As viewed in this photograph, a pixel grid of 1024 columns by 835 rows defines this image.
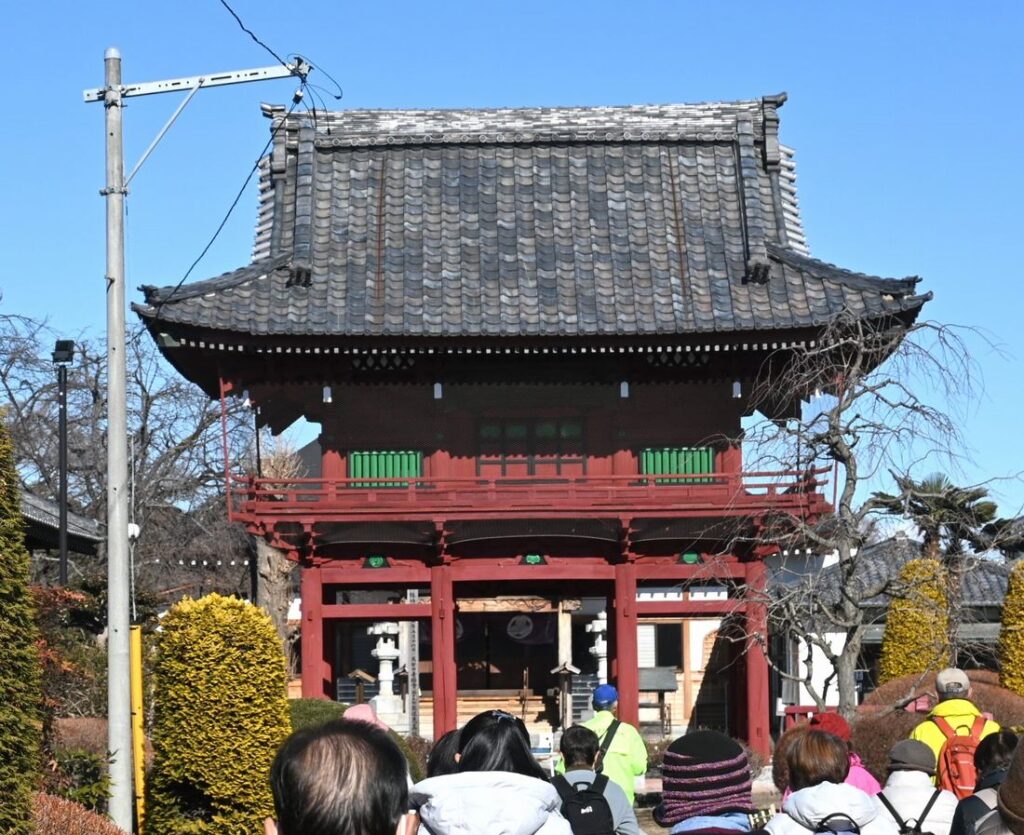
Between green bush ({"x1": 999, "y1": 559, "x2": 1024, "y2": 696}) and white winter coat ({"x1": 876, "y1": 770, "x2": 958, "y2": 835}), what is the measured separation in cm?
1897

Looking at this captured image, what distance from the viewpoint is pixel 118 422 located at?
1452cm

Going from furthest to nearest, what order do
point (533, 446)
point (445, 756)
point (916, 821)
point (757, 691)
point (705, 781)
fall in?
point (533, 446) → point (757, 691) → point (916, 821) → point (445, 756) → point (705, 781)

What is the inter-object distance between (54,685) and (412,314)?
9.43 meters

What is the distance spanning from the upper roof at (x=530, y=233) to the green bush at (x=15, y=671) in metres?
15.7

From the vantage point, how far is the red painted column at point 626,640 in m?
27.5

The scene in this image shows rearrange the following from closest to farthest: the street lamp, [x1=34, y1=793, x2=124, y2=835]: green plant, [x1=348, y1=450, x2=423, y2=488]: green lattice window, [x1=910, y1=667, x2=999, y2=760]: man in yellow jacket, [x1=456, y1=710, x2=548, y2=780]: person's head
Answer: [x1=456, y1=710, x2=548, y2=780]: person's head, [x1=910, y1=667, x2=999, y2=760]: man in yellow jacket, [x1=34, y1=793, x2=124, y2=835]: green plant, the street lamp, [x1=348, y1=450, x2=423, y2=488]: green lattice window

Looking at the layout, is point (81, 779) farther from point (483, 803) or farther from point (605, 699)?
point (483, 803)

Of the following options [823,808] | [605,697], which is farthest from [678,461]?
[823,808]

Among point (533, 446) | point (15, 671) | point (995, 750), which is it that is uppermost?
point (533, 446)

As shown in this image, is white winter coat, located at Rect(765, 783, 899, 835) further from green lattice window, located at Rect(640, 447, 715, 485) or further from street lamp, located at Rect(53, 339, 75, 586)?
green lattice window, located at Rect(640, 447, 715, 485)

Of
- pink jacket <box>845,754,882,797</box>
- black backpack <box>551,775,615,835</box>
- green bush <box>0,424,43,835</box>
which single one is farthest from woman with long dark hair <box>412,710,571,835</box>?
green bush <box>0,424,43,835</box>

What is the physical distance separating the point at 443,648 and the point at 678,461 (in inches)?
→ 205

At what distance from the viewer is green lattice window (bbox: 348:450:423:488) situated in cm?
2884

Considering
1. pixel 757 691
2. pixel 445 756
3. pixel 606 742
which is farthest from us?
pixel 757 691
